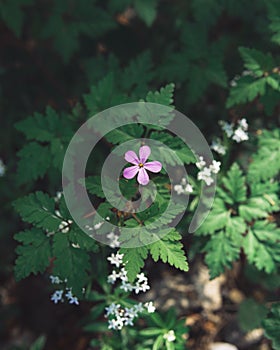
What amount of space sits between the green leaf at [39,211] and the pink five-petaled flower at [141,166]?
439 millimetres

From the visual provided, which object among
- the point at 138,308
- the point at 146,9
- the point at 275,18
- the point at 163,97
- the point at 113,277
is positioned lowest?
the point at 138,308

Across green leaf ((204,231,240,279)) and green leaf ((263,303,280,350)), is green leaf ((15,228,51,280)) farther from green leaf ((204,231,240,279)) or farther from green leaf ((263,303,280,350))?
green leaf ((263,303,280,350))

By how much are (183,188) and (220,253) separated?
434 millimetres

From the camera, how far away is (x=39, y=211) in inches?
94.7

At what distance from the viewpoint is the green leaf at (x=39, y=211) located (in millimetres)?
2330

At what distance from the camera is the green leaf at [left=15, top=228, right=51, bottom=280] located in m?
2.32

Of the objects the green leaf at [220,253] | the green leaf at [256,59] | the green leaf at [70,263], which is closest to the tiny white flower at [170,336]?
the green leaf at [220,253]

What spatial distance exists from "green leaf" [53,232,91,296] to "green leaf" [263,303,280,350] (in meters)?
1.08

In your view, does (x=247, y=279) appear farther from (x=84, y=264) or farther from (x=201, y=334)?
(x=84, y=264)

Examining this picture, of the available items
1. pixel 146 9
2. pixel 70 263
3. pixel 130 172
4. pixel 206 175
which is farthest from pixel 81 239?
pixel 146 9

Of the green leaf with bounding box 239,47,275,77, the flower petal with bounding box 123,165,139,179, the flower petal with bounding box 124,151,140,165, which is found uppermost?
the green leaf with bounding box 239,47,275,77

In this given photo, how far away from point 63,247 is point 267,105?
4.91 feet

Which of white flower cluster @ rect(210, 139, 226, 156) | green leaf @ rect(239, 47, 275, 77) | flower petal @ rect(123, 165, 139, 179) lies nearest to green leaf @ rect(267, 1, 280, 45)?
A: green leaf @ rect(239, 47, 275, 77)

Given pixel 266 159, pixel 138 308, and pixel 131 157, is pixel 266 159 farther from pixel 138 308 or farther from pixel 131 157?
pixel 138 308
